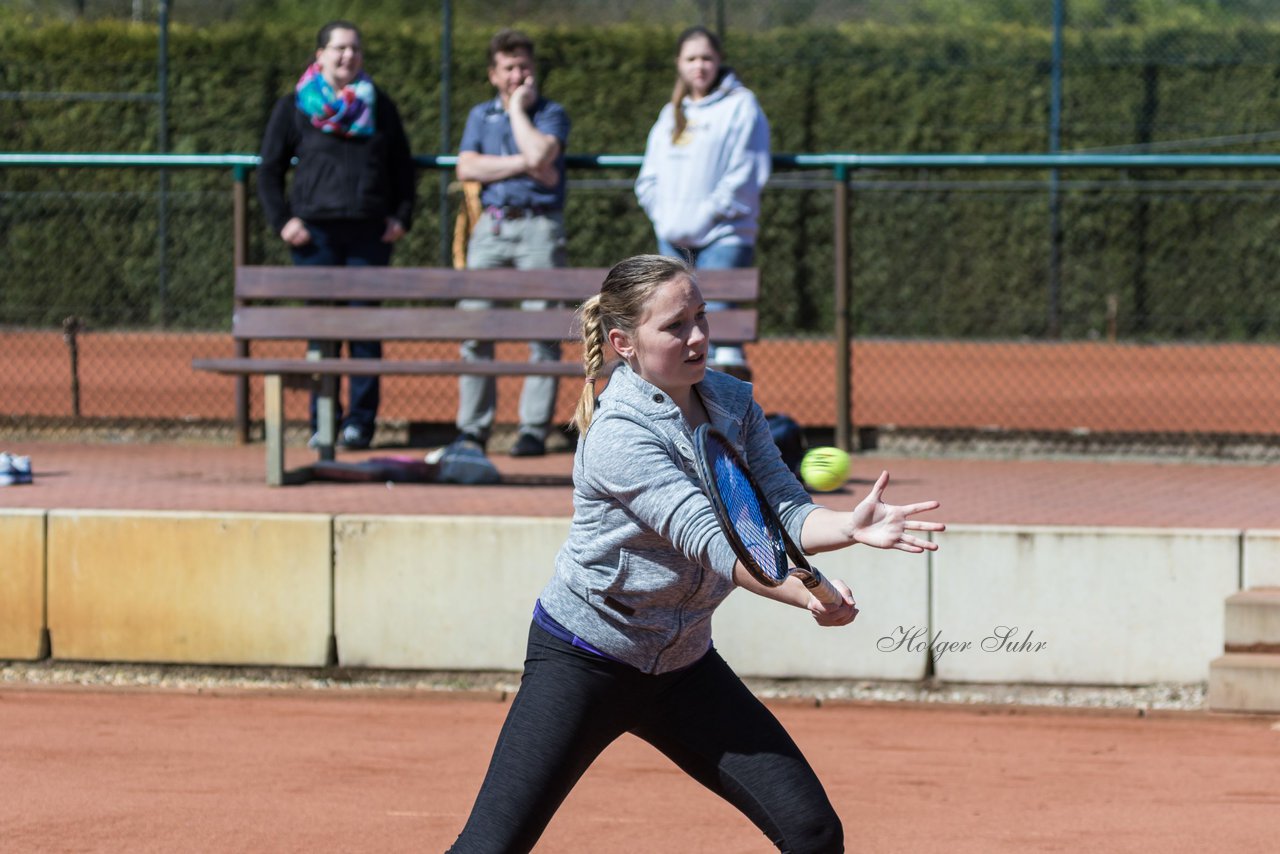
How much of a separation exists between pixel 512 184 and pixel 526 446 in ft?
4.36

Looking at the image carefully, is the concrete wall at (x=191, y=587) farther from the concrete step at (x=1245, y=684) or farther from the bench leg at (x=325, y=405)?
the concrete step at (x=1245, y=684)

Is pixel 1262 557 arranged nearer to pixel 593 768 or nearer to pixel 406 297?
pixel 593 768

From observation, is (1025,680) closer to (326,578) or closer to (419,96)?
(326,578)

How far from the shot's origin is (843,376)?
28.1 feet

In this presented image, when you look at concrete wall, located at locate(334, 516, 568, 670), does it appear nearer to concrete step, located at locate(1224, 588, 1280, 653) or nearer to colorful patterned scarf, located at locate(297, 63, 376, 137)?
concrete step, located at locate(1224, 588, 1280, 653)

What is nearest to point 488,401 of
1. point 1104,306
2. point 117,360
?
point 117,360

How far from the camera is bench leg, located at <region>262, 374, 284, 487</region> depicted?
755 cm

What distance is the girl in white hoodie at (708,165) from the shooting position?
811 cm

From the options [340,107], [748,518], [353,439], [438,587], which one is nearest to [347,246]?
[340,107]

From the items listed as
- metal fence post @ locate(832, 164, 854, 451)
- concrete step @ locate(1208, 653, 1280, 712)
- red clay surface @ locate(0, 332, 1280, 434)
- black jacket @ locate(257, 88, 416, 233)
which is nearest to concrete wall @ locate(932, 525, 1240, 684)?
concrete step @ locate(1208, 653, 1280, 712)

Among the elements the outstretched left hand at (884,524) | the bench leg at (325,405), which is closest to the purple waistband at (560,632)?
the outstretched left hand at (884,524)

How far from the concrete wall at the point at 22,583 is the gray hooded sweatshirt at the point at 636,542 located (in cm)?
382

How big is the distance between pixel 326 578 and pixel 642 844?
232cm

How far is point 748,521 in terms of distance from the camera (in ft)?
10.5
